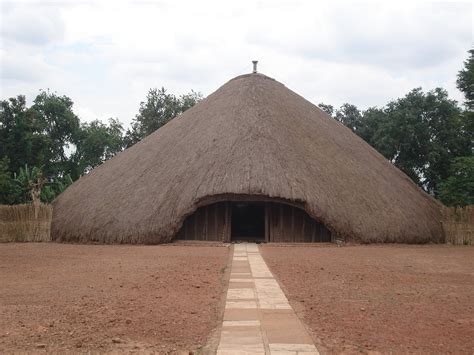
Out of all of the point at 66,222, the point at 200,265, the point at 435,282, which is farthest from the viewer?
the point at 66,222

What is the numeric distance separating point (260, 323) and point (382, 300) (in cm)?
→ 200

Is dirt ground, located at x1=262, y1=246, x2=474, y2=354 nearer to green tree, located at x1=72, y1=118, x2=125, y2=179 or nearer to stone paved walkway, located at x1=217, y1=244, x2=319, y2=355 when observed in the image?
stone paved walkway, located at x1=217, y1=244, x2=319, y2=355

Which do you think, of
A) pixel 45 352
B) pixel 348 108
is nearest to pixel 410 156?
pixel 348 108

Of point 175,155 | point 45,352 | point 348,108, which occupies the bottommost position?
point 45,352

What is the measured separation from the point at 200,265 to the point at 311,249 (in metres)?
4.75

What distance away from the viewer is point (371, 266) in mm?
9148

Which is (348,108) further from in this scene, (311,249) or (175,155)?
(311,249)

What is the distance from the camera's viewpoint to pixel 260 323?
4469mm

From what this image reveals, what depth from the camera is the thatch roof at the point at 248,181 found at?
13.9 metres

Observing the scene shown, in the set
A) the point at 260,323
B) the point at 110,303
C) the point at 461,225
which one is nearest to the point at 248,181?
the point at 461,225

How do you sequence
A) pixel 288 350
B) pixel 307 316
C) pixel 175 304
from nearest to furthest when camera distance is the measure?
pixel 288 350, pixel 307 316, pixel 175 304

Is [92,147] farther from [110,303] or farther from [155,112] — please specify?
[110,303]

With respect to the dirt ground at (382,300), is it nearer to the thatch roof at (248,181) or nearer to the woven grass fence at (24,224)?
the thatch roof at (248,181)

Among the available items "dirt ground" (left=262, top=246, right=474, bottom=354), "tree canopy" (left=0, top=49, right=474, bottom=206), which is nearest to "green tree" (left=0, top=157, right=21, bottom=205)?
"tree canopy" (left=0, top=49, right=474, bottom=206)
